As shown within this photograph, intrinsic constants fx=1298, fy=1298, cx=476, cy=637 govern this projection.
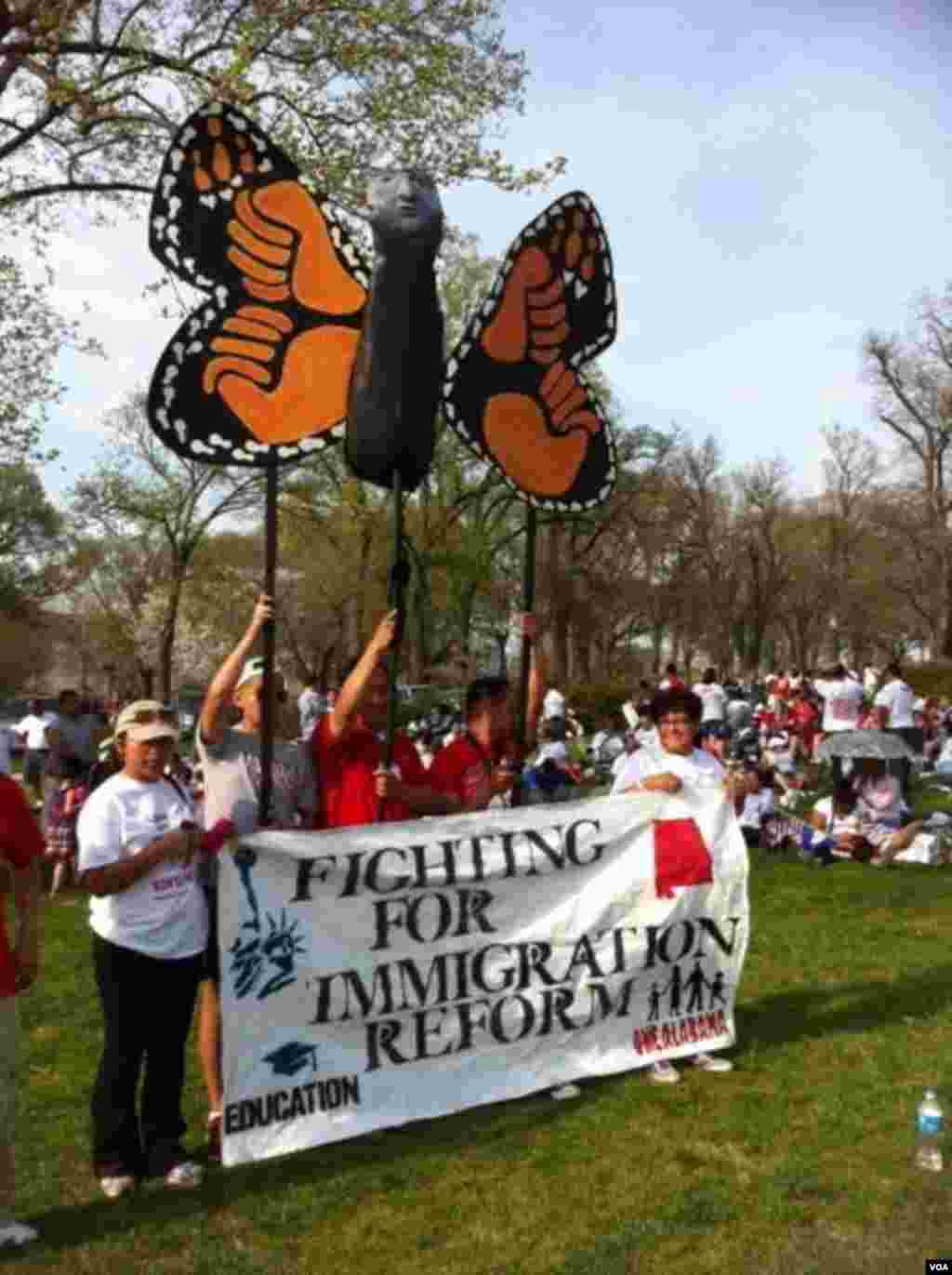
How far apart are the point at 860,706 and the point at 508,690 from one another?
13.4 m

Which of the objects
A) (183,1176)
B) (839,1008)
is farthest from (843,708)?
(183,1176)

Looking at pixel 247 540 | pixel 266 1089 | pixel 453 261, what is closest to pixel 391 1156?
pixel 266 1089

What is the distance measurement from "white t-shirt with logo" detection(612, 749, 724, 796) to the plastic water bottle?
5.21ft

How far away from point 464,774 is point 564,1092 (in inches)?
53.4

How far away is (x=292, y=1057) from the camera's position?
4.66m

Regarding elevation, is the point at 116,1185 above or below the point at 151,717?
below

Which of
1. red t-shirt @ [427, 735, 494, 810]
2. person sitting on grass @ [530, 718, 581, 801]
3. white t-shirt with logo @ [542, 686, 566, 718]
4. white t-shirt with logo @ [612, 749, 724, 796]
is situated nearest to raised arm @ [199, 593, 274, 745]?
red t-shirt @ [427, 735, 494, 810]

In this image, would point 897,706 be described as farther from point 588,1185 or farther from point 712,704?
point 588,1185

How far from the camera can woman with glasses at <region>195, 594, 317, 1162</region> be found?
15.3 feet

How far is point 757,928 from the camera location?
8742 millimetres

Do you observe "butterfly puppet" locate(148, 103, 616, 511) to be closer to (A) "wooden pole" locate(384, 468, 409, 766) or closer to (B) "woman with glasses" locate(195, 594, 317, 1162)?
(A) "wooden pole" locate(384, 468, 409, 766)

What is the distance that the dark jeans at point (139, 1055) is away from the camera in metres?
4.37

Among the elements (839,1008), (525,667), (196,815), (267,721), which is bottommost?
(839,1008)

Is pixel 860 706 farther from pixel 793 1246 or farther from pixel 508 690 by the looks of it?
pixel 793 1246
